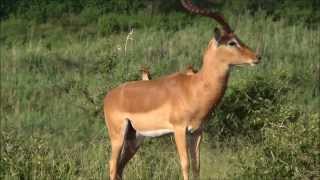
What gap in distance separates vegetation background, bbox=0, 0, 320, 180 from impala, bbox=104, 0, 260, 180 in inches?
50.4

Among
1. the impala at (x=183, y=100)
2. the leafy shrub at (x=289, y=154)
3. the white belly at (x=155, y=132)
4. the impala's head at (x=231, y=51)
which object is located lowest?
the leafy shrub at (x=289, y=154)

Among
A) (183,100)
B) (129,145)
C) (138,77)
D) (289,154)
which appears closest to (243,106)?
(138,77)

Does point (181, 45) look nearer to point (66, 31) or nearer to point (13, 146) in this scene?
point (66, 31)

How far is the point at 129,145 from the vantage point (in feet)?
23.8

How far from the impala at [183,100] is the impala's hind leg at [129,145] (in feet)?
0.04

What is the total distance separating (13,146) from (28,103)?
6797mm

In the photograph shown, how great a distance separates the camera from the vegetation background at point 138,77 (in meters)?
8.49

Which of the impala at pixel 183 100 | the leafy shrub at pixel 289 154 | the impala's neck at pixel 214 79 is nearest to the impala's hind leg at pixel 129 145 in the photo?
the impala at pixel 183 100

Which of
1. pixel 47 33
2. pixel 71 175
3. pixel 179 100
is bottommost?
pixel 47 33

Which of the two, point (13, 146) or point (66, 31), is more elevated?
point (13, 146)

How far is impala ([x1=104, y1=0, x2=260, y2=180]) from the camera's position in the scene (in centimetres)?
647

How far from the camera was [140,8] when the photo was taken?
2511 cm

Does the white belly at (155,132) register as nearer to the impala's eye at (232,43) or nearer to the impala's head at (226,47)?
the impala's head at (226,47)

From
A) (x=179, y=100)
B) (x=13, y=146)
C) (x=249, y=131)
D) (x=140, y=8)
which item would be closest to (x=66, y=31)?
(x=140, y=8)
